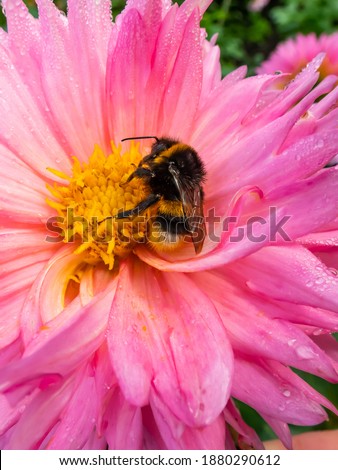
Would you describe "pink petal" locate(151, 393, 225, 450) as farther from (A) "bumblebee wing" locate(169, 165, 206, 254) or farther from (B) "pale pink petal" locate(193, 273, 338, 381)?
(A) "bumblebee wing" locate(169, 165, 206, 254)

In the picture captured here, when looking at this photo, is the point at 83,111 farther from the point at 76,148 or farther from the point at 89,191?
the point at 89,191

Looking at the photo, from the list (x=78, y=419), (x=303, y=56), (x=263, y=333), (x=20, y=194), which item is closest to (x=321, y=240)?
(x=263, y=333)

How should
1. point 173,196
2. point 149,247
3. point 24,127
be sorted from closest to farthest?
point 173,196, point 149,247, point 24,127

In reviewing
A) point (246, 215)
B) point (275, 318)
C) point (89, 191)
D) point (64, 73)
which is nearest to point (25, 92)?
point (64, 73)

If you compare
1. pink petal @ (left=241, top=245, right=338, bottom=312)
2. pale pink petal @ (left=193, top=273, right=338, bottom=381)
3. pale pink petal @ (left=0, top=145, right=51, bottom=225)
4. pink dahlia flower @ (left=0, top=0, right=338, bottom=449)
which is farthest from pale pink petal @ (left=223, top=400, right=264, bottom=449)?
pale pink petal @ (left=0, top=145, right=51, bottom=225)
